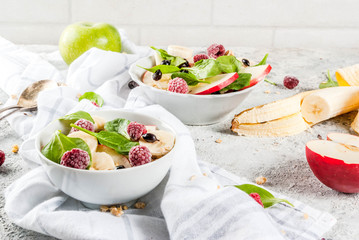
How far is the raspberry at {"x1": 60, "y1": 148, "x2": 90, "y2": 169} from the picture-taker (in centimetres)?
77

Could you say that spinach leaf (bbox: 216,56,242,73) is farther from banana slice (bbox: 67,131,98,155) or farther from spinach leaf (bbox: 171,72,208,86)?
banana slice (bbox: 67,131,98,155)

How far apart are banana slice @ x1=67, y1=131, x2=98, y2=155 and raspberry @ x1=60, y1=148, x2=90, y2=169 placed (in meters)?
0.05

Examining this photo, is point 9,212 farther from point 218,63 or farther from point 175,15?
point 175,15

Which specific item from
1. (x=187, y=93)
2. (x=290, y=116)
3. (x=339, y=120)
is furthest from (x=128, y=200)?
(x=339, y=120)

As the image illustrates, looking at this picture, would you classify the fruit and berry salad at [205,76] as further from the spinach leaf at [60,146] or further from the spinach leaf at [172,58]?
the spinach leaf at [60,146]

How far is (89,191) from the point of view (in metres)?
0.79

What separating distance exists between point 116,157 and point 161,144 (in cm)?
8

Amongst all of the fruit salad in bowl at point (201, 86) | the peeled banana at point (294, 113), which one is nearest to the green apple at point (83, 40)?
the fruit salad in bowl at point (201, 86)

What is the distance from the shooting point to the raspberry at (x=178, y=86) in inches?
44.4

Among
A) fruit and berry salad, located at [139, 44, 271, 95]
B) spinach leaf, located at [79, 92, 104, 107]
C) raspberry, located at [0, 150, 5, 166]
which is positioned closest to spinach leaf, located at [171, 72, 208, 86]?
fruit and berry salad, located at [139, 44, 271, 95]

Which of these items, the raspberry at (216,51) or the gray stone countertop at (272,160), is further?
the raspberry at (216,51)

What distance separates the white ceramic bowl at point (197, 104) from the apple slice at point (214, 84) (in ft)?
0.06

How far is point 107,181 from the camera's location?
0.77 metres

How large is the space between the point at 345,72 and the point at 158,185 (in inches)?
28.5
